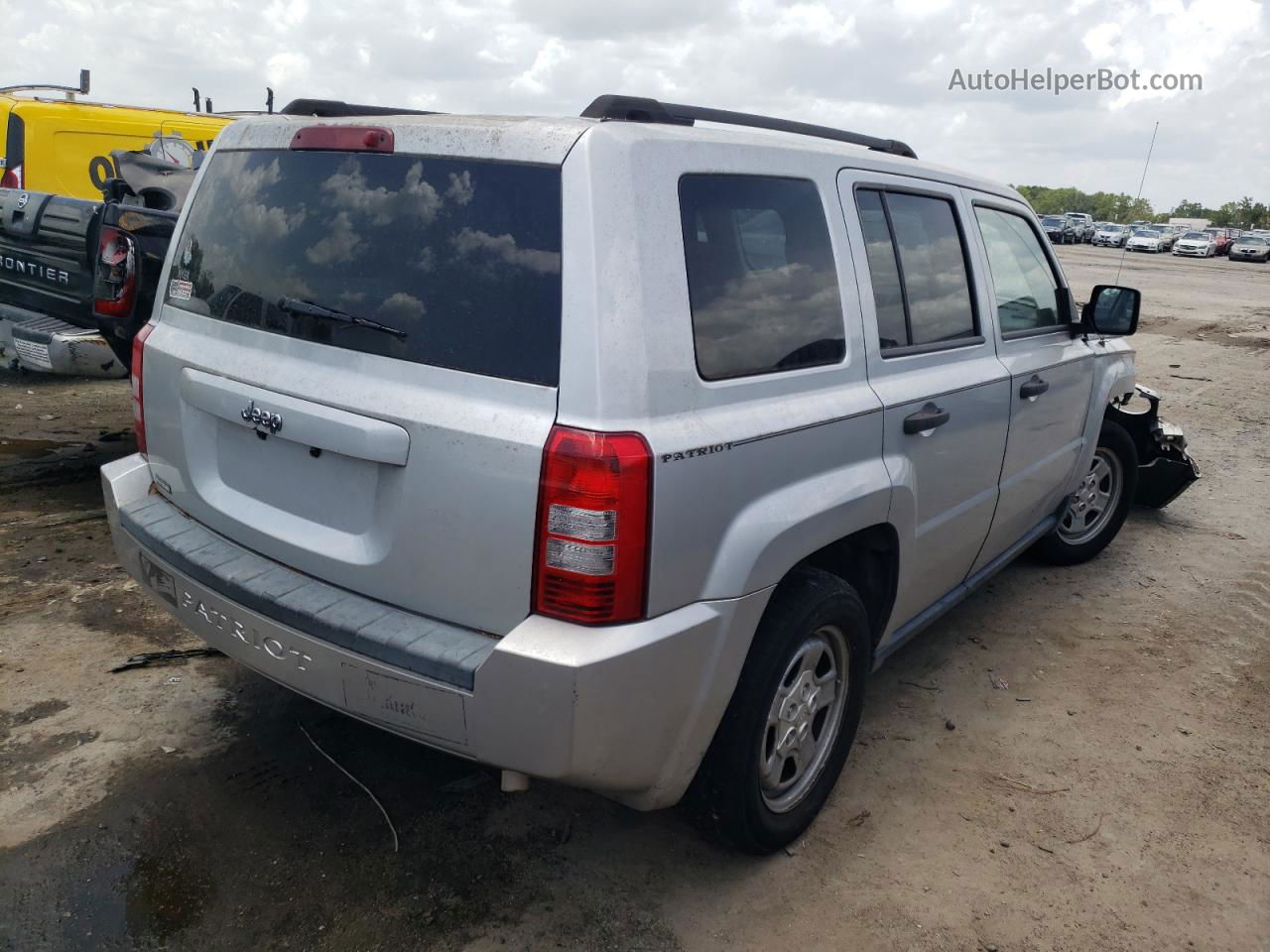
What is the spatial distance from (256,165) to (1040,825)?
3.04m

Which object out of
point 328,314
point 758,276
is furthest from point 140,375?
point 758,276

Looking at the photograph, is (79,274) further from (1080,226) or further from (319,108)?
(1080,226)

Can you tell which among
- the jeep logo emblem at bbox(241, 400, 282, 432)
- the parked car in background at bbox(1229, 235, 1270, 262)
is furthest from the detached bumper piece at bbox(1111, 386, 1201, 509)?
the parked car in background at bbox(1229, 235, 1270, 262)

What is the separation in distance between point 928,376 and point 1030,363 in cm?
95

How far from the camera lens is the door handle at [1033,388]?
377cm

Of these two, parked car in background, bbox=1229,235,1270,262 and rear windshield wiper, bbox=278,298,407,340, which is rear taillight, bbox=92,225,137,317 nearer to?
rear windshield wiper, bbox=278,298,407,340

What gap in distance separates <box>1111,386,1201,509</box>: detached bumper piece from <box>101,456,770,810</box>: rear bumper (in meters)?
4.26

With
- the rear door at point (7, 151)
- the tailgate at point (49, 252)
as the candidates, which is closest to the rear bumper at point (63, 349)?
the tailgate at point (49, 252)

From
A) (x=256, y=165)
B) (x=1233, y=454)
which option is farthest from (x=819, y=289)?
(x=1233, y=454)

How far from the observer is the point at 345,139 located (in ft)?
8.19

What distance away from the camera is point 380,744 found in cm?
327

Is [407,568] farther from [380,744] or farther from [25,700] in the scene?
[25,700]

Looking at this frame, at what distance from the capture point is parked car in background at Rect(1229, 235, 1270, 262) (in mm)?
46625

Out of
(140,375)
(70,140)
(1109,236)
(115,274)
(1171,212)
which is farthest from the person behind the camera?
(1171,212)
